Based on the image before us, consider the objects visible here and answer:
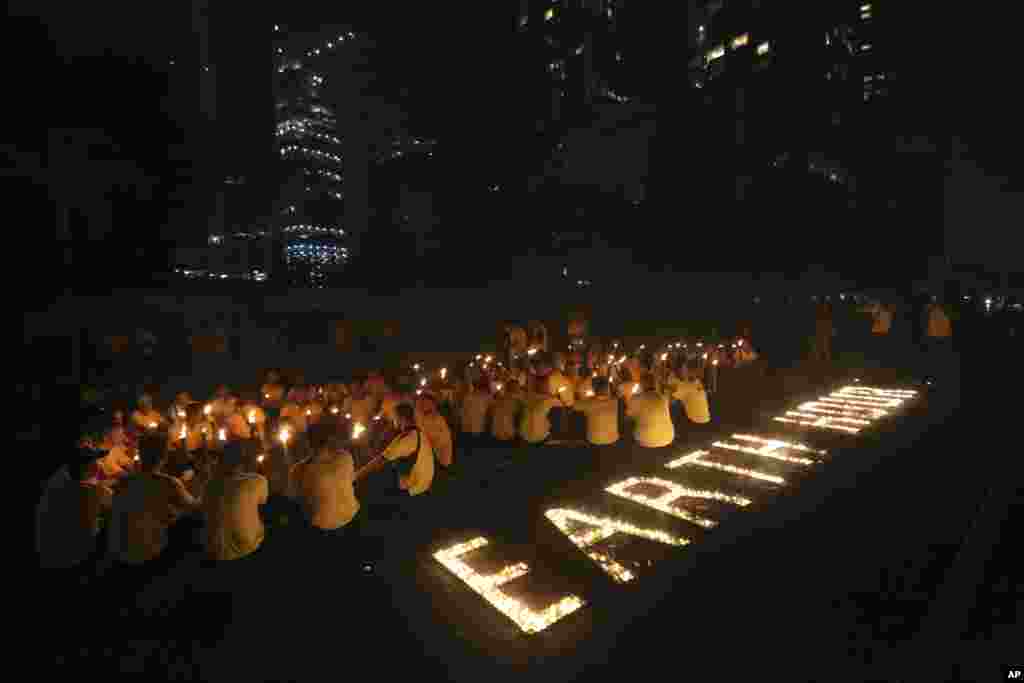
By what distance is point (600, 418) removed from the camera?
918 cm

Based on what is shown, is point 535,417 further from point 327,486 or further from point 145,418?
point 145,418

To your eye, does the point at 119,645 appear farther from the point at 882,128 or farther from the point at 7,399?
the point at 882,128

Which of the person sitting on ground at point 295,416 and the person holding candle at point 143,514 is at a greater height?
the person sitting on ground at point 295,416

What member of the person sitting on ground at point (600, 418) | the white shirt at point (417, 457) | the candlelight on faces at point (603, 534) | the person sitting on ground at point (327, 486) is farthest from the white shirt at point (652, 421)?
the person sitting on ground at point (327, 486)

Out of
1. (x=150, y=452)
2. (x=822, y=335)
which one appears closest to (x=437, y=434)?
(x=150, y=452)

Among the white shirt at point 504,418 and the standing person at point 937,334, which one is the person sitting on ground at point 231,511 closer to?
the white shirt at point 504,418

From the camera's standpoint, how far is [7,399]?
16.6ft

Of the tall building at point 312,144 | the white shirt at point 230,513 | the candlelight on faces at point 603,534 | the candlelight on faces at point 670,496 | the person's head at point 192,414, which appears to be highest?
the tall building at point 312,144

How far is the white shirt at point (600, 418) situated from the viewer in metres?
9.16

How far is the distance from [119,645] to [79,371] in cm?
252

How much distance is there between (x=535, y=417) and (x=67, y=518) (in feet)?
18.4

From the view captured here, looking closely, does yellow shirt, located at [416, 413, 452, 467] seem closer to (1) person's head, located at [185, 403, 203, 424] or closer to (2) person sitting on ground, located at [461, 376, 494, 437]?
(2) person sitting on ground, located at [461, 376, 494, 437]

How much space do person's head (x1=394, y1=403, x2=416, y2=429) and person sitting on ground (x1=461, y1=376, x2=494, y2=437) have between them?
1978 millimetres

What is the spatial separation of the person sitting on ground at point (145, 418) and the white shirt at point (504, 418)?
4571 millimetres
